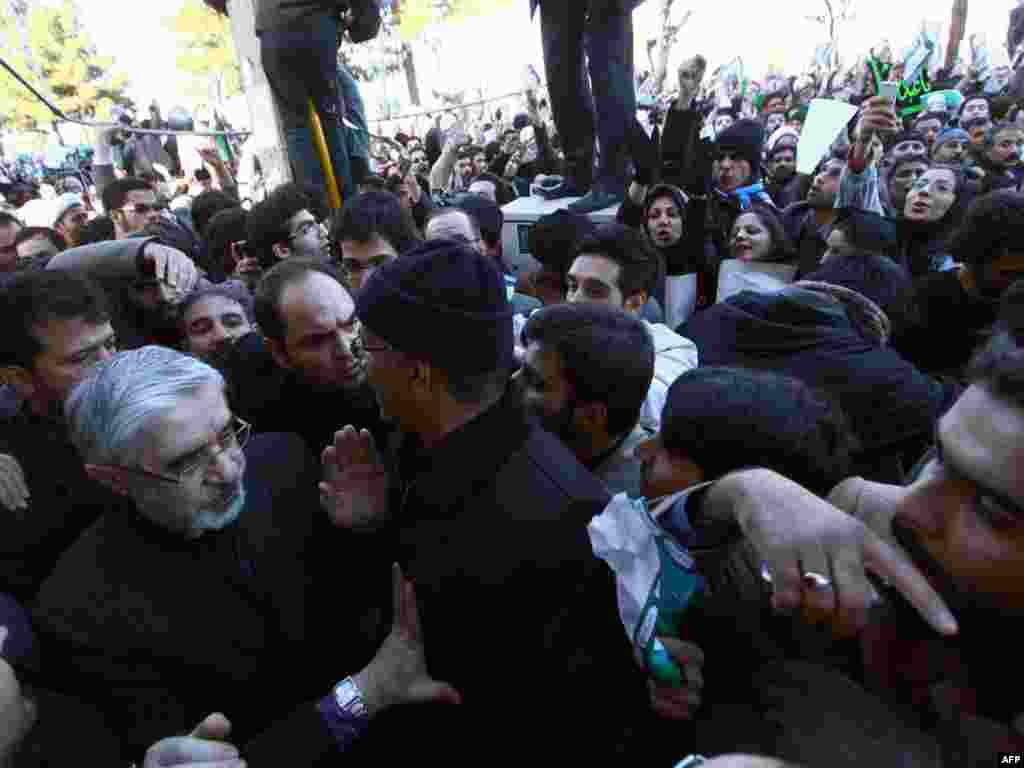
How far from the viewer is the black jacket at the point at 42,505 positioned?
1748 millimetres

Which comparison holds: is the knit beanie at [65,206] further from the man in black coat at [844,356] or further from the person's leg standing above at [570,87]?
the man in black coat at [844,356]

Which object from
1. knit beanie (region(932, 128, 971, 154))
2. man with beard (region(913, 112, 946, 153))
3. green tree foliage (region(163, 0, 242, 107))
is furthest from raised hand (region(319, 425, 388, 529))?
green tree foliage (region(163, 0, 242, 107))

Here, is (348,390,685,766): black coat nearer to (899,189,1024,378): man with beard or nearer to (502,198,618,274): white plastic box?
(899,189,1024,378): man with beard

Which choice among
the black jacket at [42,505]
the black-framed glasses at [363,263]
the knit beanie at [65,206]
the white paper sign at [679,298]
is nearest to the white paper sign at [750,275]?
the white paper sign at [679,298]

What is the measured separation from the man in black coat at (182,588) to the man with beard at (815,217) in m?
3.22

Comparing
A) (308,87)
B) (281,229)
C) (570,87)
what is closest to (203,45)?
(308,87)

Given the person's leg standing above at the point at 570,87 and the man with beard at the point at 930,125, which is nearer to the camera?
the person's leg standing above at the point at 570,87

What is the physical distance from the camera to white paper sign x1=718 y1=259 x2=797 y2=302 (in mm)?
3342

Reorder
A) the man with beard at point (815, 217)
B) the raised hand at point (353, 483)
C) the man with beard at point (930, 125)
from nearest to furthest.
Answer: the raised hand at point (353, 483) → the man with beard at point (815, 217) → the man with beard at point (930, 125)

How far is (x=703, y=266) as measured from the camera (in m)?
3.77

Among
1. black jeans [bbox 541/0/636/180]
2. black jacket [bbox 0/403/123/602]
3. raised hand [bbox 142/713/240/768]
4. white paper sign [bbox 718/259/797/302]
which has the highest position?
black jeans [bbox 541/0/636/180]

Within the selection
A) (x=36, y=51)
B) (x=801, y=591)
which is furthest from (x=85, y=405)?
(x=36, y=51)

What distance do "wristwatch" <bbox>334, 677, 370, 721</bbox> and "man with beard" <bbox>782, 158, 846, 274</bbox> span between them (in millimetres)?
3295

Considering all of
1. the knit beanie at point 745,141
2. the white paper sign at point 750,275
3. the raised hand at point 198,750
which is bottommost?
the white paper sign at point 750,275
